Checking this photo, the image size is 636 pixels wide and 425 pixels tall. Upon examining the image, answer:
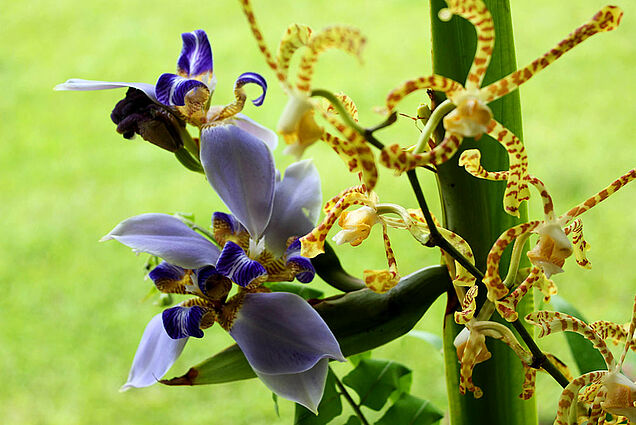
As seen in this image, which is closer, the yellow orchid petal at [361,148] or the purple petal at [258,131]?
the yellow orchid petal at [361,148]

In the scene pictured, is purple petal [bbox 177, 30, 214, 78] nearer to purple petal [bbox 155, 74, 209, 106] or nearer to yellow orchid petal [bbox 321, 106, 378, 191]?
purple petal [bbox 155, 74, 209, 106]

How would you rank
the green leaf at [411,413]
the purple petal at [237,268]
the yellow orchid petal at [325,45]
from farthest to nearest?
the green leaf at [411,413]
the purple petal at [237,268]
the yellow orchid petal at [325,45]

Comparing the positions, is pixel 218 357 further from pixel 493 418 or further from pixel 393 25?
pixel 393 25

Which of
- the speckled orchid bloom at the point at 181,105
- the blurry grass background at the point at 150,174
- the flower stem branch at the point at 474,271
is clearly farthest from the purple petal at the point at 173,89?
the blurry grass background at the point at 150,174

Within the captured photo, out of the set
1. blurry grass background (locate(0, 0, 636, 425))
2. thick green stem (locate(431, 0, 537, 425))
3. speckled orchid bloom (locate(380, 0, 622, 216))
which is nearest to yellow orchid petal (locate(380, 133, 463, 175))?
speckled orchid bloom (locate(380, 0, 622, 216))

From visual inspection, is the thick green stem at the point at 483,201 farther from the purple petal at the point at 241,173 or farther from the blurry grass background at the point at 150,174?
the blurry grass background at the point at 150,174

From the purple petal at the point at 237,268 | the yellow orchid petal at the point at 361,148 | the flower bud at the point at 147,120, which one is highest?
the flower bud at the point at 147,120

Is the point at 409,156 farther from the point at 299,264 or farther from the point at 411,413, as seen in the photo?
the point at 411,413

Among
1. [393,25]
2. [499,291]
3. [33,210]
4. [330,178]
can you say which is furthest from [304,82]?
[393,25]
